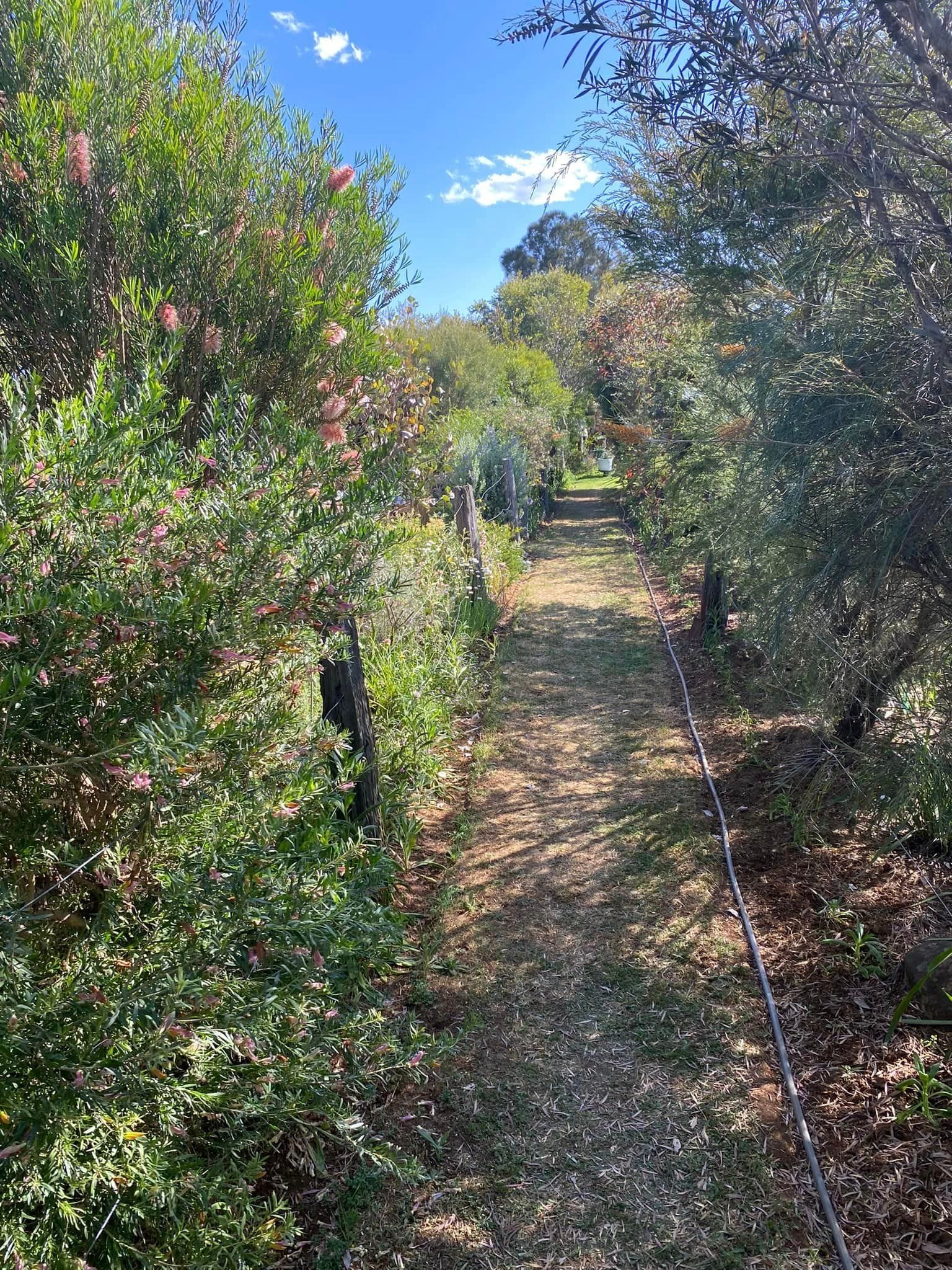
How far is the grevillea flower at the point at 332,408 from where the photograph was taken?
125 inches

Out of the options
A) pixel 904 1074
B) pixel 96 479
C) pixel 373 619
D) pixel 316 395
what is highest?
pixel 316 395

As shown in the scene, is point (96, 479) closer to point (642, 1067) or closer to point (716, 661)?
point (642, 1067)

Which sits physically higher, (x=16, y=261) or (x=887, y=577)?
(x=16, y=261)

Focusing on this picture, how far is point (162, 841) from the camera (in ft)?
6.43

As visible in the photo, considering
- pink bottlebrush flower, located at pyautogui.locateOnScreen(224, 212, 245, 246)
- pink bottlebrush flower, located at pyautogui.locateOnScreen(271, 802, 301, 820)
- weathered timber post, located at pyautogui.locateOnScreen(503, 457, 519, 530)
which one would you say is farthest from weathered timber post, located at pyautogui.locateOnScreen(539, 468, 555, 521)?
pink bottlebrush flower, located at pyautogui.locateOnScreen(271, 802, 301, 820)

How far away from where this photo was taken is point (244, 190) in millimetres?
2830

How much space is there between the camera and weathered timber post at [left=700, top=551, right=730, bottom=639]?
690 centimetres

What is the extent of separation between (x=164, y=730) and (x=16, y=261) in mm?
1809

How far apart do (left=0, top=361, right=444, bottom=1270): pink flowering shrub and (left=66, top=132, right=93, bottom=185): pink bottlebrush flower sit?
1.02 metres

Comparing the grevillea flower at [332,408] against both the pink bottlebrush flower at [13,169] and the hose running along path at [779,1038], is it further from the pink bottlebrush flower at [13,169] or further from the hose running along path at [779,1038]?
the hose running along path at [779,1038]

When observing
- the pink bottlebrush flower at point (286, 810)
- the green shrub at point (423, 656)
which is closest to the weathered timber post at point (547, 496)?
the green shrub at point (423, 656)

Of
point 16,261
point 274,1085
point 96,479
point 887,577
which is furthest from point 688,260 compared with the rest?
point 274,1085

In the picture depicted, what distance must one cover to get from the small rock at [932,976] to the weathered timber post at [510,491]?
9.12m

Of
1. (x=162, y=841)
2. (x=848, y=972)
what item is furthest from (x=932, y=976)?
(x=162, y=841)
